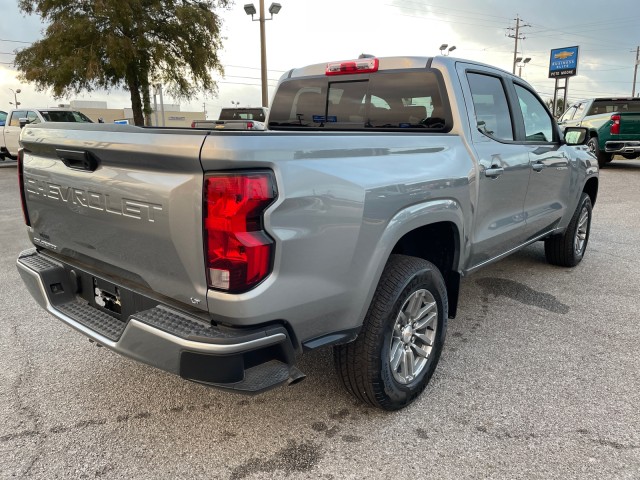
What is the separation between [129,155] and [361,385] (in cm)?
150

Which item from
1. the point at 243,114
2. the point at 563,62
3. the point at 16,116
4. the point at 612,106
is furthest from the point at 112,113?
the point at 612,106

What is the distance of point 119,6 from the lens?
59.3ft

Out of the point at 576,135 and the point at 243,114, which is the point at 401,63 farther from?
the point at 243,114

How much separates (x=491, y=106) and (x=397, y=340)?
1.90 metres

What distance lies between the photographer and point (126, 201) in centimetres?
212

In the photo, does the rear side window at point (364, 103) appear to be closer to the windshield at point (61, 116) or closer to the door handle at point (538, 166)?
the door handle at point (538, 166)

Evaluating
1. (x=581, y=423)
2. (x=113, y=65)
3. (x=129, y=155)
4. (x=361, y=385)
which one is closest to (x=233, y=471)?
(x=361, y=385)

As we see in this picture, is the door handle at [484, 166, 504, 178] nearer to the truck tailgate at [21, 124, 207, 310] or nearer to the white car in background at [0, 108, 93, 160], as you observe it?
the truck tailgate at [21, 124, 207, 310]

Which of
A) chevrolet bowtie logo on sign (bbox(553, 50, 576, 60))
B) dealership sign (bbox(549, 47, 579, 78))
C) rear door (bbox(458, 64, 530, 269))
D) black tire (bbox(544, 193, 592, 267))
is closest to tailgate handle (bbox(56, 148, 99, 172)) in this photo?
rear door (bbox(458, 64, 530, 269))

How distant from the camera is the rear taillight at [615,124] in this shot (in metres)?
13.3

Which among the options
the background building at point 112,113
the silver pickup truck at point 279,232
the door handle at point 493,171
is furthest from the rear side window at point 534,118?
the background building at point 112,113

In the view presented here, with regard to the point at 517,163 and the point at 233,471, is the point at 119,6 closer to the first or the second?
the point at 517,163

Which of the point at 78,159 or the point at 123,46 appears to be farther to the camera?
the point at 123,46

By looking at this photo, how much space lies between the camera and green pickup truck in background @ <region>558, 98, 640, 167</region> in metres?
13.2
